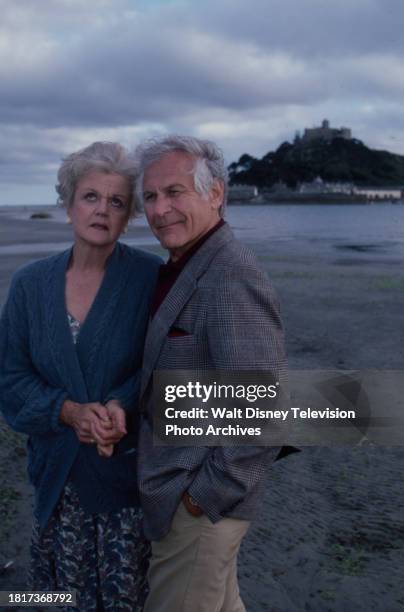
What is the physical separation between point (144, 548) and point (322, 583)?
136cm

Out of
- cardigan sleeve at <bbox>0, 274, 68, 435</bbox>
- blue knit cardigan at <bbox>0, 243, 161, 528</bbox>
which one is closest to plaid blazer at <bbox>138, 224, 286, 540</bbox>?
blue knit cardigan at <bbox>0, 243, 161, 528</bbox>

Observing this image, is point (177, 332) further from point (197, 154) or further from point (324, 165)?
point (324, 165)

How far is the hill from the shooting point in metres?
Answer: 179

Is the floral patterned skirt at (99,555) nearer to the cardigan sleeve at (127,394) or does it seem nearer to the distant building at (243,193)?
the cardigan sleeve at (127,394)

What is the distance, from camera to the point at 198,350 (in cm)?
250

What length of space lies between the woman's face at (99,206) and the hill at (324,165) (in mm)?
178807

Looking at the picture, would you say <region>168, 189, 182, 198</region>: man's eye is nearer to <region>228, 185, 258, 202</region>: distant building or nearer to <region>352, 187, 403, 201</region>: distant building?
<region>352, 187, 403, 201</region>: distant building

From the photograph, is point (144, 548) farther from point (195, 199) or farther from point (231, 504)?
point (195, 199)

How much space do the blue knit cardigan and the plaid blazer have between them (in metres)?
0.26

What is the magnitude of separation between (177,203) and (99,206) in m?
0.40

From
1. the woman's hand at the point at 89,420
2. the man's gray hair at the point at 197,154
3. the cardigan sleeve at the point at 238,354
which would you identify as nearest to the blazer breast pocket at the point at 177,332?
the cardigan sleeve at the point at 238,354

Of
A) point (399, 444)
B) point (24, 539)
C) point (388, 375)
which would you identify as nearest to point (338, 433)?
point (399, 444)

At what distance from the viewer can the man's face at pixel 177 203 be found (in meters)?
2.63

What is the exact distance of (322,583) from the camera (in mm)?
3764
